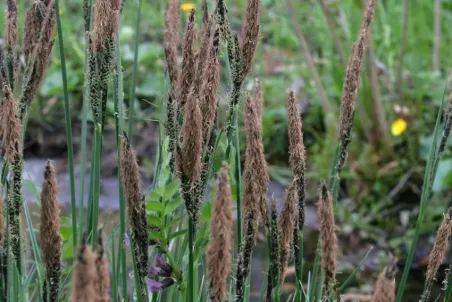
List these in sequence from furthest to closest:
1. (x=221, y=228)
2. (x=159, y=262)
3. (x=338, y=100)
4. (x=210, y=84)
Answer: (x=338, y=100)
(x=159, y=262)
(x=210, y=84)
(x=221, y=228)

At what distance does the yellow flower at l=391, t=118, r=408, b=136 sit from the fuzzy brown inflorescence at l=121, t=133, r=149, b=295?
7.45 ft

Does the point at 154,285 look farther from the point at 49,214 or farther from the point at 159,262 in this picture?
the point at 49,214

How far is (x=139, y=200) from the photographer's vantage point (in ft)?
2.39

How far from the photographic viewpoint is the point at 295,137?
836 mm

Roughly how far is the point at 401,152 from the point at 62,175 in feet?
4.63

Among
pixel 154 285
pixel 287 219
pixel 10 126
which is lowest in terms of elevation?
pixel 154 285

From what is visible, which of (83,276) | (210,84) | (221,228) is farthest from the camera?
(210,84)

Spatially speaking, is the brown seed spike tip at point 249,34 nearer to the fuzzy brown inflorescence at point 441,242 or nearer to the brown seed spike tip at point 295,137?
the brown seed spike tip at point 295,137

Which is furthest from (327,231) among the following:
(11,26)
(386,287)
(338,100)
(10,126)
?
(338,100)

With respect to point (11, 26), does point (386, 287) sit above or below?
below

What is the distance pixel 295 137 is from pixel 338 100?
2.48 meters

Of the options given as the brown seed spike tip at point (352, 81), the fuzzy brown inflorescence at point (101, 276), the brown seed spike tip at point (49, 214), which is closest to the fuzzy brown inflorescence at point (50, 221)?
the brown seed spike tip at point (49, 214)

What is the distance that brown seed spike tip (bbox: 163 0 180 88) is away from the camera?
0.96 metres

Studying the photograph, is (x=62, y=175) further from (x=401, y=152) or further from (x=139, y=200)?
(x=139, y=200)
